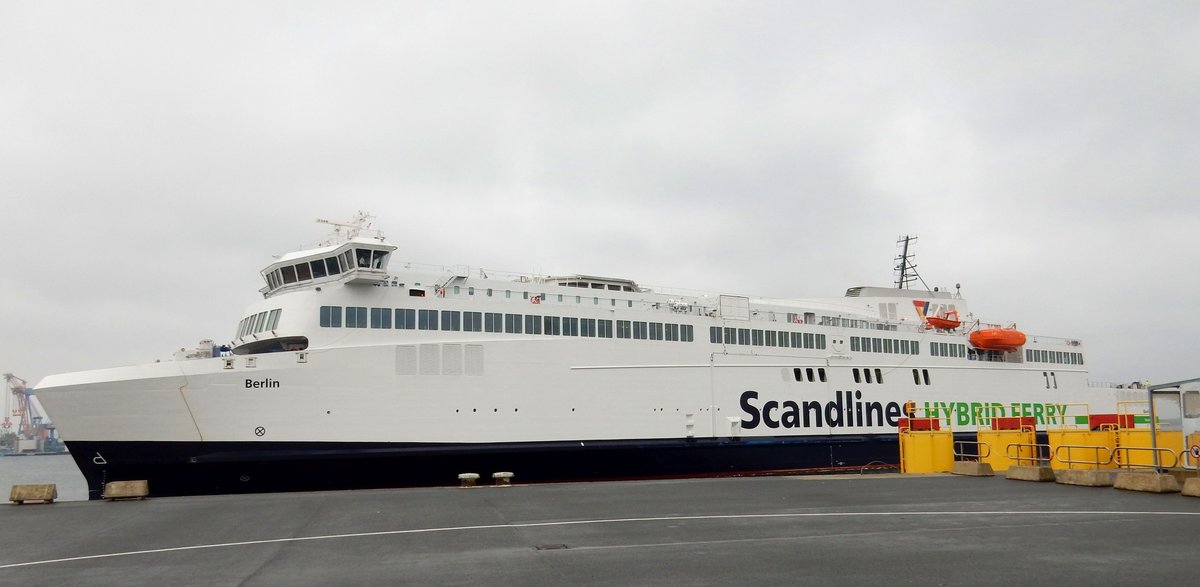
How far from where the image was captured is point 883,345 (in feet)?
120

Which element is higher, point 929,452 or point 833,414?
point 833,414

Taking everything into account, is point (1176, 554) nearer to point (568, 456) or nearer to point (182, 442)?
point (568, 456)

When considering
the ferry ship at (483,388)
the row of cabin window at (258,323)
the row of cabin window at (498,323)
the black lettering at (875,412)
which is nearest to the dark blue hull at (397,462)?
the ferry ship at (483,388)

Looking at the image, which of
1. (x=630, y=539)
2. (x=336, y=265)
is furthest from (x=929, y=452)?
(x=336, y=265)

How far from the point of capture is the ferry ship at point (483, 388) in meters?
22.6

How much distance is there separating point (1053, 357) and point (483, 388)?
3339cm

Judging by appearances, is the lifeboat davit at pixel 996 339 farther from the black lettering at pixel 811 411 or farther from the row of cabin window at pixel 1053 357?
the black lettering at pixel 811 411

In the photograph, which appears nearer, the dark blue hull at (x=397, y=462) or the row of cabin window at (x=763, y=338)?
the dark blue hull at (x=397, y=462)

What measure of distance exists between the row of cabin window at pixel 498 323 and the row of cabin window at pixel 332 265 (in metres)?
1.41

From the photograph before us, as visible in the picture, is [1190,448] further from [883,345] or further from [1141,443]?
[883,345]

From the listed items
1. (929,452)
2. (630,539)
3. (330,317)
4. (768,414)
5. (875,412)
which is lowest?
(929,452)

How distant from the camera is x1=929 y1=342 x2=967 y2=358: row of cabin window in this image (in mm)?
38438

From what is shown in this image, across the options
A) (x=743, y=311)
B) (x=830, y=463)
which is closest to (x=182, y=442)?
(x=743, y=311)

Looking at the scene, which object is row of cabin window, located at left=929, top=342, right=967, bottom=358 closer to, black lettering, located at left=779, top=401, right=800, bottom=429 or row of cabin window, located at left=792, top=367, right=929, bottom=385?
row of cabin window, located at left=792, top=367, right=929, bottom=385
